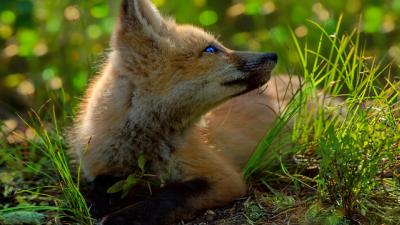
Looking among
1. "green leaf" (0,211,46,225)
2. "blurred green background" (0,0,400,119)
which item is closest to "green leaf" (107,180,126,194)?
"green leaf" (0,211,46,225)

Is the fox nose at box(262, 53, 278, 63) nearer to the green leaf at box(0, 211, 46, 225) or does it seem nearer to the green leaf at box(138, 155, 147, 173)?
the green leaf at box(138, 155, 147, 173)

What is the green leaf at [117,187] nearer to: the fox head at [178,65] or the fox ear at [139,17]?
the fox head at [178,65]

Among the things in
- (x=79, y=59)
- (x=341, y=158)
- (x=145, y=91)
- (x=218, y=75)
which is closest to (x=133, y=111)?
(x=145, y=91)

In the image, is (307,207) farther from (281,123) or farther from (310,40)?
(310,40)

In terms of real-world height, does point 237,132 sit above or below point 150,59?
below

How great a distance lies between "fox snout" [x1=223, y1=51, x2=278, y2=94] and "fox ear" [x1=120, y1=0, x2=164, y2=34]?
19.7 inches

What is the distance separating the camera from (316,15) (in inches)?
280

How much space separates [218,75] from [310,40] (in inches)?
130

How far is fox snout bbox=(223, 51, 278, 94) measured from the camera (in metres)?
4.09

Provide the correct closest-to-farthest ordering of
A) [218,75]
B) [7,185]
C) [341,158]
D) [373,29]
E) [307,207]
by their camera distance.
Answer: [341,158]
[307,207]
[218,75]
[7,185]
[373,29]

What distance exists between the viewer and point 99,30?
7.02 metres

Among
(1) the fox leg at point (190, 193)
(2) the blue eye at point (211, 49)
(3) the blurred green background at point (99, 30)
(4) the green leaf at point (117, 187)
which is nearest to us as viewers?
(1) the fox leg at point (190, 193)

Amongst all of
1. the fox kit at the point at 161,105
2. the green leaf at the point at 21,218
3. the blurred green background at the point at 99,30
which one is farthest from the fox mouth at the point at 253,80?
the blurred green background at the point at 99,30

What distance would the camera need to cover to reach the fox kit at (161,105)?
4.02 meters
